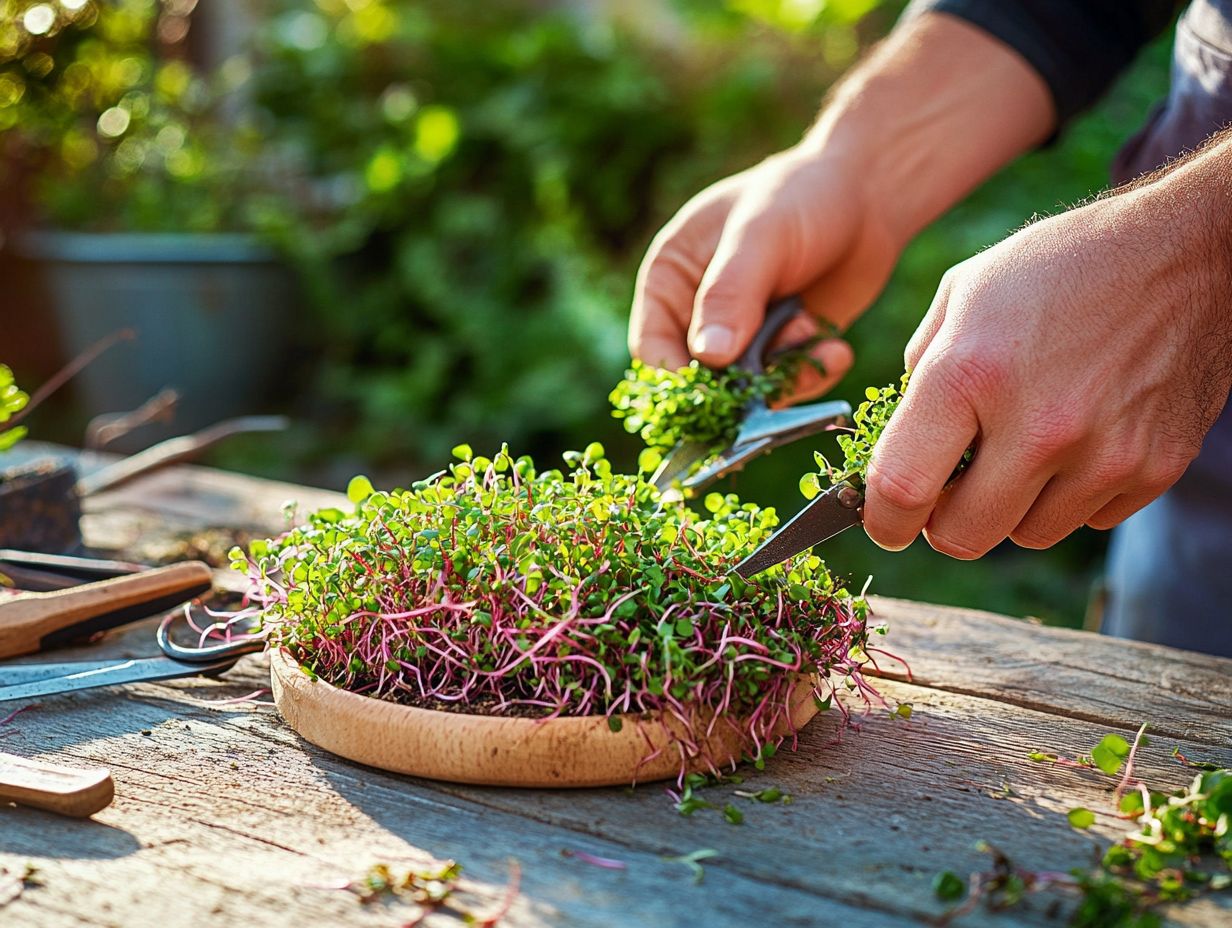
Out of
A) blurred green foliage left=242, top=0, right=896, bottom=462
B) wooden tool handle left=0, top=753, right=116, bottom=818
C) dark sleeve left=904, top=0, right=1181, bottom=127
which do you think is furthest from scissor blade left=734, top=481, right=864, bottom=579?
blurred green foliage left=242, top=0, right=896, bottom=462

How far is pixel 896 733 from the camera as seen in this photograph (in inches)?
54.4

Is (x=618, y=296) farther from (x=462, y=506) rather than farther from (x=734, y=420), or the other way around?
(x=462, y=506)

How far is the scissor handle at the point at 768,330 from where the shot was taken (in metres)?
1.85

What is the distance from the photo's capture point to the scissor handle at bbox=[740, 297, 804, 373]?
1.85 meters

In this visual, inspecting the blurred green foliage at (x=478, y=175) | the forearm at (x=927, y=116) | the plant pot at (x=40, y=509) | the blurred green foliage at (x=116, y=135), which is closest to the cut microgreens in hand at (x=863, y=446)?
the forearm at (x=927, y=116)

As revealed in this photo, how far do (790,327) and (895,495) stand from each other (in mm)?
815

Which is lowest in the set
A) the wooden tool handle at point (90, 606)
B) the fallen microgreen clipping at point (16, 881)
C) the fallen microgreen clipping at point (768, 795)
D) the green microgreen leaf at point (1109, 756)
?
the fallen microgreen clipping at point (16, 881)

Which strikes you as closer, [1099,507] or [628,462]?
[1099,507]

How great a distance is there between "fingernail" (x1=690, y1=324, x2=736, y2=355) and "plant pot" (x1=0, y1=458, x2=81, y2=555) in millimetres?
1036

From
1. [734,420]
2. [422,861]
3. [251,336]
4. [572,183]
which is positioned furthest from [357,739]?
[251,336]

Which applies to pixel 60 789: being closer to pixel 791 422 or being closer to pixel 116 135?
pixel 791 422

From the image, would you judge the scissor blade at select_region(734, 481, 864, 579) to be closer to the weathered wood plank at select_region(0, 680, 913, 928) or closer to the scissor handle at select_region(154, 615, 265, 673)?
the weathered wood plank at select_region(0, 680, 913, 928)

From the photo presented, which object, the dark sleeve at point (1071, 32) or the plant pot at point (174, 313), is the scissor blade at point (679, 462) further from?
the plant pot at point (174, 313)

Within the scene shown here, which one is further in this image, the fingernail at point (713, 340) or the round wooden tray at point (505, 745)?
the fingernail at point (713, 340)
